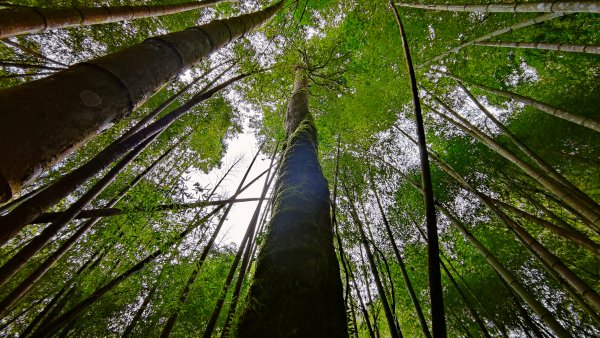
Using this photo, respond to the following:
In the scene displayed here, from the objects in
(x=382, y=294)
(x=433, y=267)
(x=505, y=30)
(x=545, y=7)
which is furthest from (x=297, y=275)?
(x=505, y=30)

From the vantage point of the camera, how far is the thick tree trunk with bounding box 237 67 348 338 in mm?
1003

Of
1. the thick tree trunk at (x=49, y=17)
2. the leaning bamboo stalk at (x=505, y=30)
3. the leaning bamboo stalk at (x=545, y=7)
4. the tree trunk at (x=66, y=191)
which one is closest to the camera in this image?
the tree trunk at (x=66, y=191)

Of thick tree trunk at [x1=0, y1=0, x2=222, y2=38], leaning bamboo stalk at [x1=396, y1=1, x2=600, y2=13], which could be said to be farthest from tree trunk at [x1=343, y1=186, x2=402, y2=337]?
thick tree trunk at [x1=0, y1=0, x2=222, y2=38]

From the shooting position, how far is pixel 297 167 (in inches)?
80.4

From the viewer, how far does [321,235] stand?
1423mm

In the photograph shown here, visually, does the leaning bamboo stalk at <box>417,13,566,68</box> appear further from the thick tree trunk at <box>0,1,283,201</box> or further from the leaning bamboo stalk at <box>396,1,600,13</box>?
the thick tree trunk at <box>0,1,283,201</box>

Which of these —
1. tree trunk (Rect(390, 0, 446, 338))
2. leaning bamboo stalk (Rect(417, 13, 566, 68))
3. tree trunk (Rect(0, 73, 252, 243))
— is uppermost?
leaning bamboo stalk (Rect(417, 13, 566, 68))

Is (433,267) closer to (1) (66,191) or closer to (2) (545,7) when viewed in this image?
(1) (66,191)

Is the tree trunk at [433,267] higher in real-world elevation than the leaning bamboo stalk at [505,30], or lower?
lower

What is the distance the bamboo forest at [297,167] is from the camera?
3.43 ft

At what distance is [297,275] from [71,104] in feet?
3.09

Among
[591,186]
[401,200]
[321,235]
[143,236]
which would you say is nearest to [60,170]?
[143,236]

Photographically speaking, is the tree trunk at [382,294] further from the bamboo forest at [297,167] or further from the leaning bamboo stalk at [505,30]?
the leaning bamboo stalk at [505,30]

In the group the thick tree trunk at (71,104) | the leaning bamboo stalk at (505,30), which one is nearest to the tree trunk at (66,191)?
the thick tree trunk at (71,104)
